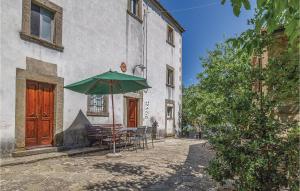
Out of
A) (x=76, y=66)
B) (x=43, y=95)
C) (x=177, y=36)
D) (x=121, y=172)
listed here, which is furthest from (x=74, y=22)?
(x=177, y=36)

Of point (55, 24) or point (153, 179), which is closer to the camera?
point (153, 179)

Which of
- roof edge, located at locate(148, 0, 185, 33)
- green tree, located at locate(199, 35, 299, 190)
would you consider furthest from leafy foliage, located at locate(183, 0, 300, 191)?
roof edge, located at locate(148, 0, 185, 33)

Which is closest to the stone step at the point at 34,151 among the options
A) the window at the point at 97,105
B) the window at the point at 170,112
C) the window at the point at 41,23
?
the window at the point at 97,105

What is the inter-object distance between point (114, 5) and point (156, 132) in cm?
755

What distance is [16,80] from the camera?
7.98 meters

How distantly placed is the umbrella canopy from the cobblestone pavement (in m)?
2.21

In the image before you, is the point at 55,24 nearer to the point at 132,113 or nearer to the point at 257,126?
the point at 132,113

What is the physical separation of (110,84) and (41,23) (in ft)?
9.97

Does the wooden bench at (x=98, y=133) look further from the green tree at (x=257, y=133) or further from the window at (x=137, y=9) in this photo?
the green tree at (x=257, y=133)

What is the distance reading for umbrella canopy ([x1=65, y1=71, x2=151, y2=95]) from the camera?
8523 millimetres

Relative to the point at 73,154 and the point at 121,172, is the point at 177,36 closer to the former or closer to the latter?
the point at 73,154

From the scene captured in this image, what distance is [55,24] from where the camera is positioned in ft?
31.3

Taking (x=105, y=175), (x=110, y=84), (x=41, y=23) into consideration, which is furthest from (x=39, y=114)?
(x=105, y=175)

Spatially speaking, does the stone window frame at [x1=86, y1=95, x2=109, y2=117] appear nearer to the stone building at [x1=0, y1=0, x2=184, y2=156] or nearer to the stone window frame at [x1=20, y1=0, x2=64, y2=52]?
the stone building at [x1=0, y1=0, x2=184, y2=156]
